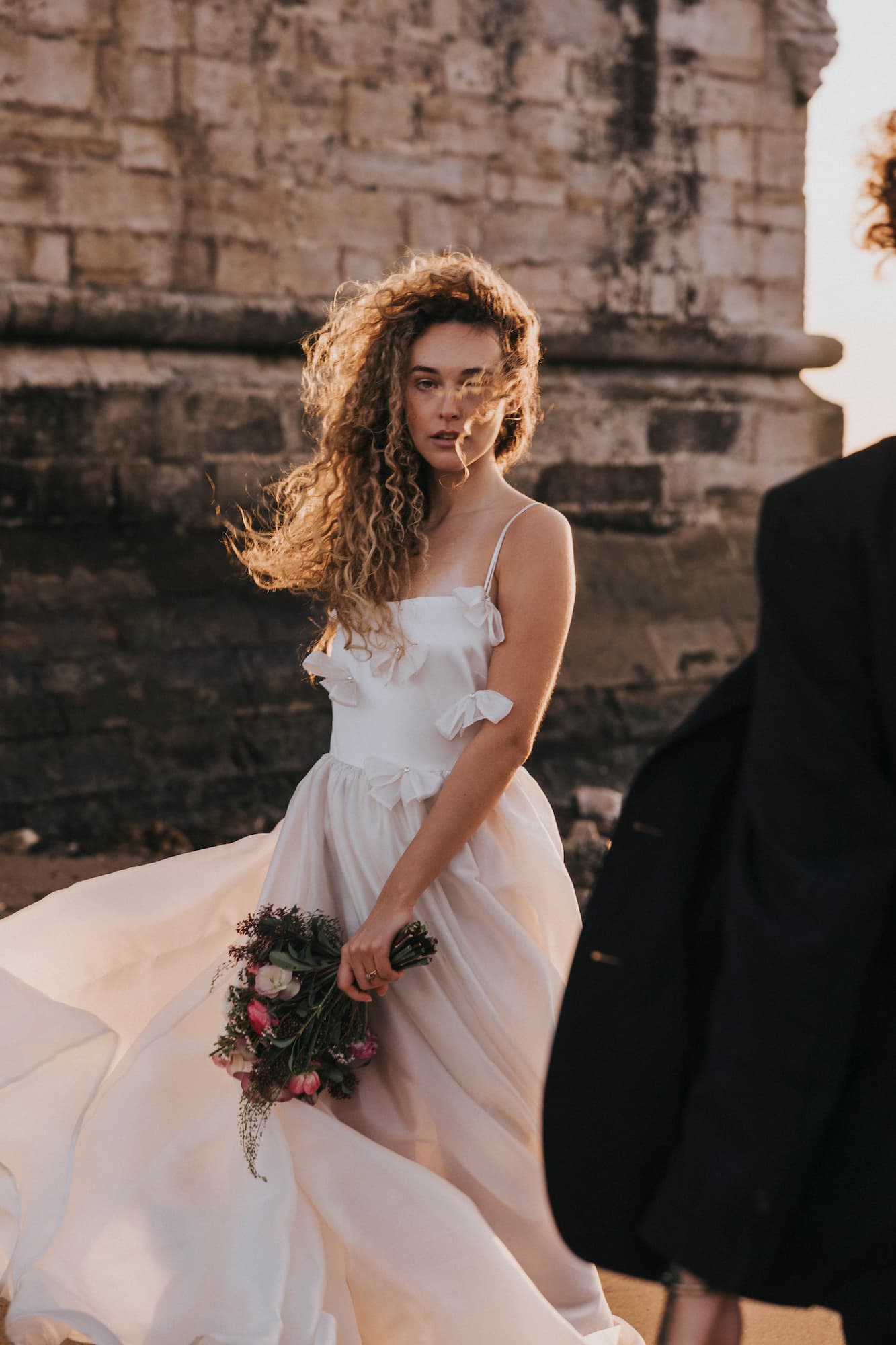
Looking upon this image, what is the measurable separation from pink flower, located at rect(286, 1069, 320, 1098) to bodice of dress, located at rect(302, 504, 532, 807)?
52 cm

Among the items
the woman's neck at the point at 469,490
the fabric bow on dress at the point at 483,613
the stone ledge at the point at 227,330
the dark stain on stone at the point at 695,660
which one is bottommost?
the dark stain on stone at the point at 695,660

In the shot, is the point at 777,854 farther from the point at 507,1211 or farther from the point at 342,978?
the point at 507,1211

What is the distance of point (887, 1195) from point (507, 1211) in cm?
145

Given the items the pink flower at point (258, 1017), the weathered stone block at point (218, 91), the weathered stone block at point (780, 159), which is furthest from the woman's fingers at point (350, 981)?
the weathered stone block at point (780, 159)

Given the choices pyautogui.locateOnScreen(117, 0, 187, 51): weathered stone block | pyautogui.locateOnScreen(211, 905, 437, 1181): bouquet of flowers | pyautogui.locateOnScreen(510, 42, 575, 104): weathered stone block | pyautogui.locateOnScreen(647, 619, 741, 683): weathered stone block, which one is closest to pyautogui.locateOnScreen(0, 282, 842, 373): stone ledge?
pyautogui.locateOnScreen(117, 0, 187, 51): weathered stone block

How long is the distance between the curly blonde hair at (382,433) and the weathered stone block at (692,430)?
21.6ft

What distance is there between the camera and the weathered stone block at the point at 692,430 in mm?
9430

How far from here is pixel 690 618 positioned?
9.54m

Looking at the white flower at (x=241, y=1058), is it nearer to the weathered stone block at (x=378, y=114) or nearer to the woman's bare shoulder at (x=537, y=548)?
the woman's bare shoulder at (x=537, y=548)

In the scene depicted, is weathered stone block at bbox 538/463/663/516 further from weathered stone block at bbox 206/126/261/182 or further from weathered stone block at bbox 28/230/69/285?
weathered stone block at bbox 28/230/69/285

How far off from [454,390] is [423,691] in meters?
0.59

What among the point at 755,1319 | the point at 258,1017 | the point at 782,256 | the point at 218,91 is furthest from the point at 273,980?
the point at 782,256

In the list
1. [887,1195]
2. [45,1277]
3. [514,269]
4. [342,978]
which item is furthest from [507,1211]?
[514,269]

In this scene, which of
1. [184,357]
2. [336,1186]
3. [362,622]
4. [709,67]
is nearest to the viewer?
[336,1186]
